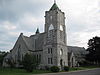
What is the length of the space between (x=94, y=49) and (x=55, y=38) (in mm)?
29023

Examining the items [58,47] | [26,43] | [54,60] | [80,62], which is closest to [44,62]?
[54,60]

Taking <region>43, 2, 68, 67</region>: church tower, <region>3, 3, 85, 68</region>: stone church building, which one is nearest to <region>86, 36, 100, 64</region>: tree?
<region>3, 3, 85, 68</region>: stone church building

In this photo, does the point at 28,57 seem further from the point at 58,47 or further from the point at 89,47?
the point at 89,47

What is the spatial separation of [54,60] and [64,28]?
39.8 feet

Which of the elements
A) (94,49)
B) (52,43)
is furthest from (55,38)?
(94,49)

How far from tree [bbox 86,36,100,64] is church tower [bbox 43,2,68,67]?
2253 centimetres

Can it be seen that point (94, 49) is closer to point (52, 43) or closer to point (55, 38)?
point (55, 38)

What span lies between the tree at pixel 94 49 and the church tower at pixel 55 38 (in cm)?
2253

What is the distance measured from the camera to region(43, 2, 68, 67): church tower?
43.4 meters

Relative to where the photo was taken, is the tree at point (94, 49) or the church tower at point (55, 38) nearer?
the church tower at point (55, 38)

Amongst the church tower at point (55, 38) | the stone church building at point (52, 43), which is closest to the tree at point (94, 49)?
the stone church building at point (52, 43)

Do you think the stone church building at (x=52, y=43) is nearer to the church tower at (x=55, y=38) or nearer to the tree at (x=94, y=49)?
the church tower at (x=55, y=38)

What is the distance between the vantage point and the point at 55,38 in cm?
4434

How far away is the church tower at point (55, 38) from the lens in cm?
4338
